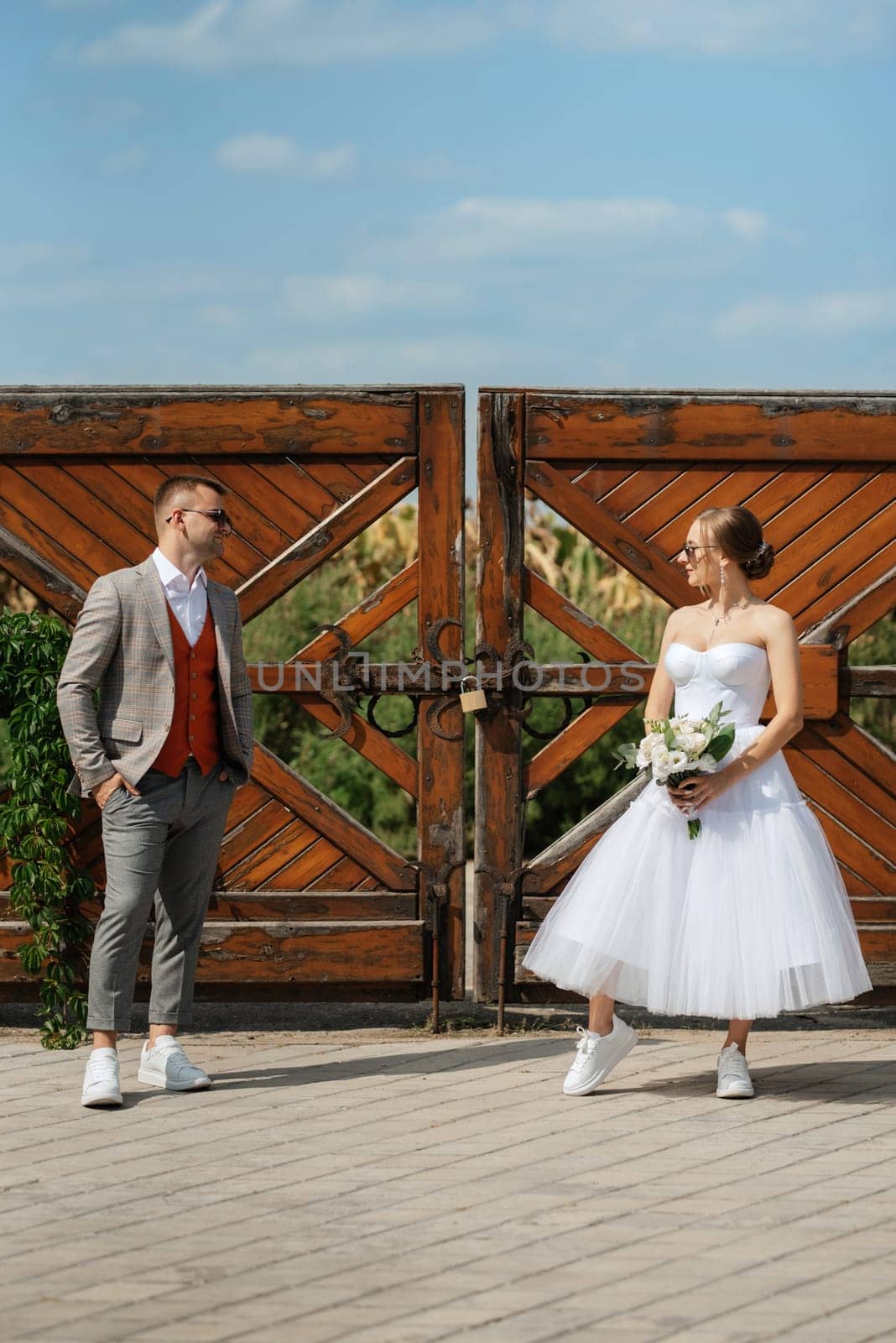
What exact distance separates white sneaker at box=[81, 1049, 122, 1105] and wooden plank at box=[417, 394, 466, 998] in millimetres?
1581

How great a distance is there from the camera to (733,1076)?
5.35 meters

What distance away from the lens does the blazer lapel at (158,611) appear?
542 centimetres

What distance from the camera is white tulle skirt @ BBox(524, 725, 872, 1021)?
5160 mm

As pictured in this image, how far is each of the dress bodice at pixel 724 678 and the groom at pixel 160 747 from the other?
1484 mm

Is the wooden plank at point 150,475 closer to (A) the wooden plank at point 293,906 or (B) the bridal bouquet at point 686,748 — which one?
(A) the wooden plank at point 293,906

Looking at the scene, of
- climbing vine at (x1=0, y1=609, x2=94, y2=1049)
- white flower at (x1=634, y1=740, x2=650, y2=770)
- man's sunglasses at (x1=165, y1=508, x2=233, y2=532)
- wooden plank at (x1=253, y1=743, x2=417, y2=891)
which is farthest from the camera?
wooden plank at (x1=253, y1=743, x2=417, y2=891)

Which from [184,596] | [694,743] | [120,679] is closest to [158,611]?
[184,596]

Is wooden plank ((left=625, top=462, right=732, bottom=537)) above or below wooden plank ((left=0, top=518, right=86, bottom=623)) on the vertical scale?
above

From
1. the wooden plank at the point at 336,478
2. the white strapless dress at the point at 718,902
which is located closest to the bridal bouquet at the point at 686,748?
the white strapless dress at the point at 718,902

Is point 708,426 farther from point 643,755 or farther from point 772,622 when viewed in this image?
point 643,755

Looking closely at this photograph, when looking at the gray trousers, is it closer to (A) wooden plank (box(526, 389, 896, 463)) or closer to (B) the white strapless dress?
(B) the white strapless dress

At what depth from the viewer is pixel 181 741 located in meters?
5.44

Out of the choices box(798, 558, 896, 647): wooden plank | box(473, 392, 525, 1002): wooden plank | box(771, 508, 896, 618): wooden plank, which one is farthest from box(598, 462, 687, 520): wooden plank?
box(798, 558, 896, 647): wooden plank

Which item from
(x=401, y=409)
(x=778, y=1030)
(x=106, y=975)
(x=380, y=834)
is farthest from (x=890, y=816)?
(x=380, y=834)
